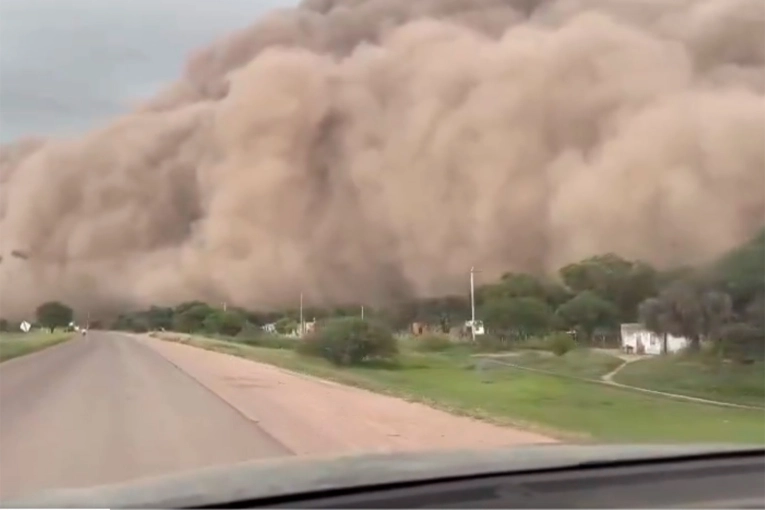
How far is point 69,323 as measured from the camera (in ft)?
107

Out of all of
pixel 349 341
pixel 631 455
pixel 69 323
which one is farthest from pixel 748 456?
pixel 69 323

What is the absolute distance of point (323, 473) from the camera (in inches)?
81.4

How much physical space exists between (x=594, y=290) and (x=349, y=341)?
3398mm

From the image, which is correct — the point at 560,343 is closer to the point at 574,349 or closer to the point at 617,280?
the point at 574,349

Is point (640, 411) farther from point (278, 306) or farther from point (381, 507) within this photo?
point (278, 306)

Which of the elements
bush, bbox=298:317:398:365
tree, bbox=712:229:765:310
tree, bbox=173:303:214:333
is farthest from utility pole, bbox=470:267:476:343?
tree, bbox=173:303:214:333

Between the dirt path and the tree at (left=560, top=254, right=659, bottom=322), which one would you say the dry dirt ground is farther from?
the tree at (left=560, top=254, right=659, bottom=322)

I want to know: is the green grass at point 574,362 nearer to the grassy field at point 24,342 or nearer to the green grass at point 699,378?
the green grass at point 699,378

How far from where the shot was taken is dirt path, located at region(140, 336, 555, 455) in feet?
22.8

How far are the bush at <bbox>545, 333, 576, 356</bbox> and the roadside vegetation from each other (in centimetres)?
1

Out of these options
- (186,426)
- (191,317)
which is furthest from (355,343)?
(191,317)

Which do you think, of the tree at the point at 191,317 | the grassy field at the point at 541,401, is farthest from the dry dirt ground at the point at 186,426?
the tree at the point at 191,317

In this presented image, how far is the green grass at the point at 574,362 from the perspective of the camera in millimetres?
Result: 10762

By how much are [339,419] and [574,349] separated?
3839mm
